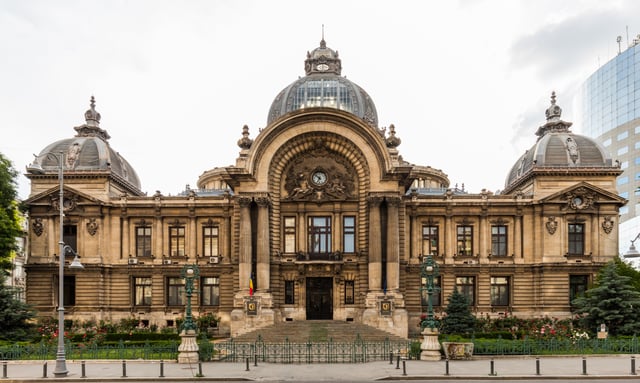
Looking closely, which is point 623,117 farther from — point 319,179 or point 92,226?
point 92,226

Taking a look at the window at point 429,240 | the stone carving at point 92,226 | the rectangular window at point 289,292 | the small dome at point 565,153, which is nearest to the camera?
the rectangular window at point 289,292

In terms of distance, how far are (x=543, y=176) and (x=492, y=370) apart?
26.4 m

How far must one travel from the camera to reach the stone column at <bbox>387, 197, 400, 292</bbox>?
43.3 m

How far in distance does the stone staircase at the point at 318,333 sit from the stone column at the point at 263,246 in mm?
3771

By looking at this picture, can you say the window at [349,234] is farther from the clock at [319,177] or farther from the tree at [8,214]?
the tree at [8,214]

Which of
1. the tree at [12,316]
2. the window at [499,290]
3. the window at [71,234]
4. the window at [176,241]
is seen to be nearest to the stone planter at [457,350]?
the window at [499,290]

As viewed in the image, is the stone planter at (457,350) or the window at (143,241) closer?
the stone planter at (457,350)

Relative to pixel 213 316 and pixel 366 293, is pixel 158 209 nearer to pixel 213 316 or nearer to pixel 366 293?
pixel 213 316

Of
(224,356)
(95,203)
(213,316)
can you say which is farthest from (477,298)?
(95,203)

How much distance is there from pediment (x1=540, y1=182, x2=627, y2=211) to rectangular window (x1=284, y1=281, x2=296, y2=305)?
70.0 feet

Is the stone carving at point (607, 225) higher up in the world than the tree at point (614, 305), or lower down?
higher up

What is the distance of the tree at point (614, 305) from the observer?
122 feet

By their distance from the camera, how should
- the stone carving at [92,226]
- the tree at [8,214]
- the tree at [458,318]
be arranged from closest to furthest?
the tree at [458,318], the tree at [8,214], the stone carving at [92,226]

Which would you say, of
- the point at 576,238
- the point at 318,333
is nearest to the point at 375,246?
the point at 318,333
